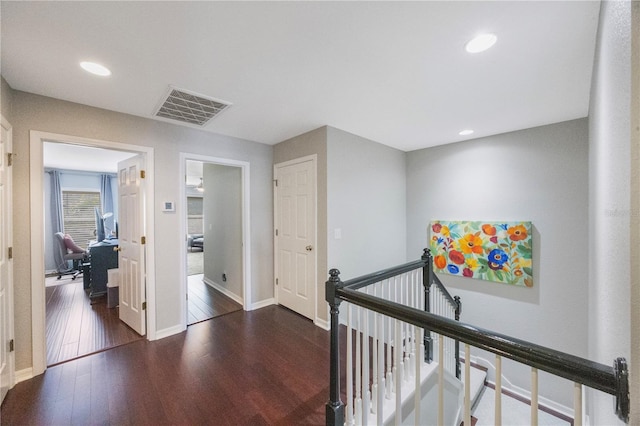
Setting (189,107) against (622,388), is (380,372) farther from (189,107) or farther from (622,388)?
(189,107)

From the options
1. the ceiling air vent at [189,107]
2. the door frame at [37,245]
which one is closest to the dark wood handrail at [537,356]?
the ceiling air vent at [189,107]

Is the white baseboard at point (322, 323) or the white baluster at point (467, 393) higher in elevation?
the white baluster at point (467, 393)

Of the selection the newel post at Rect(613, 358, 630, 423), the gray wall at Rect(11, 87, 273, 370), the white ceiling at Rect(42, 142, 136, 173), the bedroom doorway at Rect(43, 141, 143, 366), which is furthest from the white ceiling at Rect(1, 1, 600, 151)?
the white ceiling at Rect(42, 142, 136, 173)

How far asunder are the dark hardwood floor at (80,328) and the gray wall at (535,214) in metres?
4.39

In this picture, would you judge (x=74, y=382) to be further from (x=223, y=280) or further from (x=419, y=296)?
(x=419, y=296)

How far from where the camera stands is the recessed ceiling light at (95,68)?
5.75 ft

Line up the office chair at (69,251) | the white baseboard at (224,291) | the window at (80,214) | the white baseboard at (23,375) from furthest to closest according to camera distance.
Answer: the window at (80,214) < the office chair at (69,251) < the white baseboard at (224,291) < the white baseboard at (23,375)

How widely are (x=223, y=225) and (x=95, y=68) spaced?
2808mm

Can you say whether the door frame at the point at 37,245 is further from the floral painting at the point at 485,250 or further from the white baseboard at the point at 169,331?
the floral painting at the point at 485,250

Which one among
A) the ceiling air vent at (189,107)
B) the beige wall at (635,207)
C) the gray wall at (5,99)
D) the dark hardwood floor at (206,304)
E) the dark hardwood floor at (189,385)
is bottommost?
the dark hardwood floor at (189,385)

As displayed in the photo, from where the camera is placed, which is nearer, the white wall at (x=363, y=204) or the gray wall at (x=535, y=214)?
the gray wall at (x=535, y=214)

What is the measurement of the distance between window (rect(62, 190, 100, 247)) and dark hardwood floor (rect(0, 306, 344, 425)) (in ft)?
17.9

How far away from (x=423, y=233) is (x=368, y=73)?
2.95 meters

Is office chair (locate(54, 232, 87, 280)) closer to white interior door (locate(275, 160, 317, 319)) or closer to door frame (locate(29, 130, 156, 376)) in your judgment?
door frame (locate(29, 130, 156, 376))
